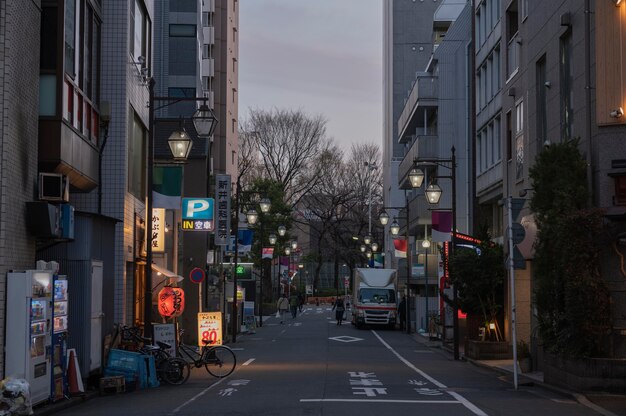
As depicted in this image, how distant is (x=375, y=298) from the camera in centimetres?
5838

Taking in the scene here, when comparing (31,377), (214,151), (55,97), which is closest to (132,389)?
(31,377)

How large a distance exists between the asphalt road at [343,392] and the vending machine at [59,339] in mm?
559

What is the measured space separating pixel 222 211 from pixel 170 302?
11299mm

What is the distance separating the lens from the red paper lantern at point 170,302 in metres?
31.5

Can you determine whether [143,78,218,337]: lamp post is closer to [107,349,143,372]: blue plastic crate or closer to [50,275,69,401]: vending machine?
[107,349,143,372]: blue plastic crate

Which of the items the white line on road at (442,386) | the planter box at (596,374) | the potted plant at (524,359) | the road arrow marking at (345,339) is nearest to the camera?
the white line on road at (442,386)

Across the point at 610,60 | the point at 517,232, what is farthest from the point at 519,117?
the point at 610,60

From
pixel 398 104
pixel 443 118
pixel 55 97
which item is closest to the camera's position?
pixel 55 97

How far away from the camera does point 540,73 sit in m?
26.8

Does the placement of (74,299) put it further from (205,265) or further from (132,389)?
(205,265)

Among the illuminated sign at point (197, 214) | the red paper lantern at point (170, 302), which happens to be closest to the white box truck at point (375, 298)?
the illuminated sign at point (197, 214)

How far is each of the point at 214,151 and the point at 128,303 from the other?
1672 inches

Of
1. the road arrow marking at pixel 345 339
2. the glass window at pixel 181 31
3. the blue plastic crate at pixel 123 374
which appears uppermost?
the glass window at pixel 181 31

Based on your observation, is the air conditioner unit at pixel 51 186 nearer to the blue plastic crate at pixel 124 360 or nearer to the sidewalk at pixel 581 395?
the blue plastic crate at pixel 124 360
